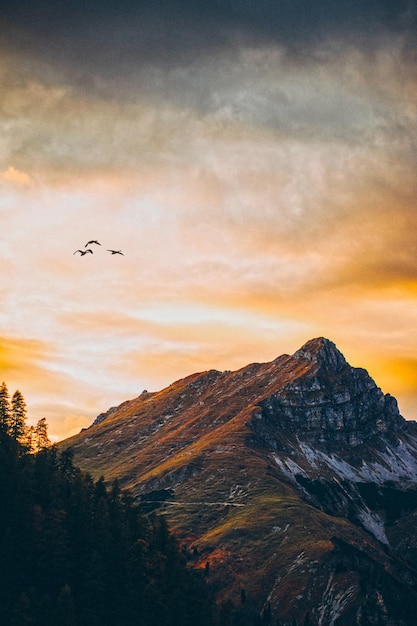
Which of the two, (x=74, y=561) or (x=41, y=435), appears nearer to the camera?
(x=74, y=561)

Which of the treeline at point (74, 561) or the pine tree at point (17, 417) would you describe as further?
→ the pine tree at point (17, 417)

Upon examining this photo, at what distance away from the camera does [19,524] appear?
146 meters

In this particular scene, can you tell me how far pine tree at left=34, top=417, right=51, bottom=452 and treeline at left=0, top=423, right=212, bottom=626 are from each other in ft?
44.4

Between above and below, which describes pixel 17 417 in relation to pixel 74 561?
above

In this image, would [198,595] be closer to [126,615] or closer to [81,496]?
[126,615]

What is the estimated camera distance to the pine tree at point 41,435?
607 ft

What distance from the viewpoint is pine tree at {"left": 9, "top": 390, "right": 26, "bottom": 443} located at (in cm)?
17125

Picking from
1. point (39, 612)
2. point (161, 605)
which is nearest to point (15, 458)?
point (39, 612)

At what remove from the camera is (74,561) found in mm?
150125

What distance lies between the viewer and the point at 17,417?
172375mm

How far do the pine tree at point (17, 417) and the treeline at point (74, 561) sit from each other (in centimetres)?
408

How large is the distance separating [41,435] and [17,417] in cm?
1517

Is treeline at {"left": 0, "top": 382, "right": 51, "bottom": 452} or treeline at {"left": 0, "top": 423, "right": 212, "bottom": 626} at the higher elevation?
treeline at {"left": 0, "top": 382, "right": 51, "bottom": 452}

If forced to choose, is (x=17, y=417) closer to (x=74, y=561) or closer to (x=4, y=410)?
(x=4, y=410)
